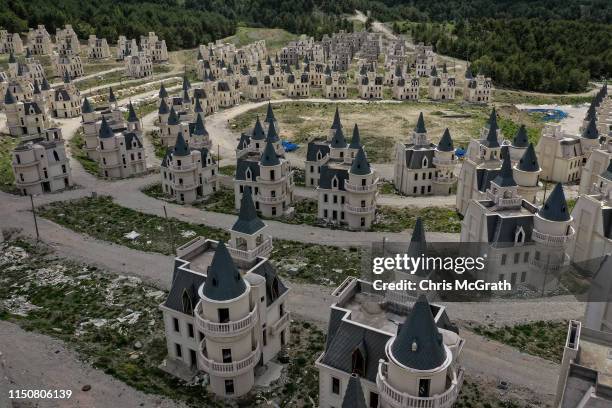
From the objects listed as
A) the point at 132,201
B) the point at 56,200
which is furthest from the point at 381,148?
the point at 56,200

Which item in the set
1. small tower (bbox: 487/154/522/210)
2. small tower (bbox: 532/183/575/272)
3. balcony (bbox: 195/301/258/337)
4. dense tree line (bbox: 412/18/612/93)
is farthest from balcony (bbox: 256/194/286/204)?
dense tree line (bbox: 412/18/612/93)

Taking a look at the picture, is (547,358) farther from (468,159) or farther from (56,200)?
(56,200)

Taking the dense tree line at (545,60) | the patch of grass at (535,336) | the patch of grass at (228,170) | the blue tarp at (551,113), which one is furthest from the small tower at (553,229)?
the dense tree line at (545,60)

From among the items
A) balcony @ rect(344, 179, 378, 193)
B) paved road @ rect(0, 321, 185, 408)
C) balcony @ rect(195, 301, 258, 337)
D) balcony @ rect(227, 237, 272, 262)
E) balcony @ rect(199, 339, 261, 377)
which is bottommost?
paved road @ rect(0, 321, 185, 408)

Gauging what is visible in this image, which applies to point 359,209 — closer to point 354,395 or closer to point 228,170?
point 228,170

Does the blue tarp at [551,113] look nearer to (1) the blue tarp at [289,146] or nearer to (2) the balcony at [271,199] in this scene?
(1) the blue tarp at [289,146]

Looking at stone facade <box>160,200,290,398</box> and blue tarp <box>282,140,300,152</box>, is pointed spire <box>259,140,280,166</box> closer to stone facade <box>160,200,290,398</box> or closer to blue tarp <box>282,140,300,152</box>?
stone facade <box>160,200,290,398</box>
